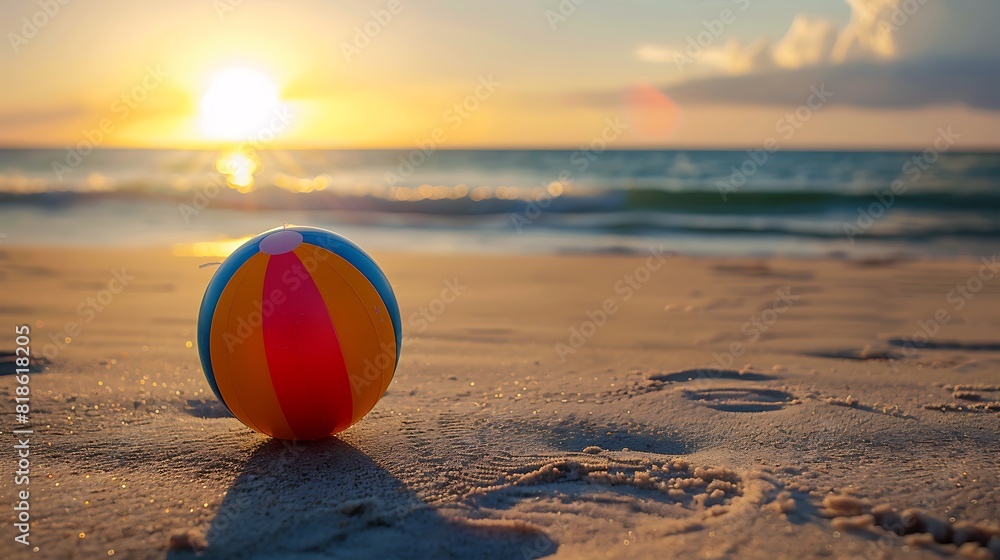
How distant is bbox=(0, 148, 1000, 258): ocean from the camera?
45.1 feet

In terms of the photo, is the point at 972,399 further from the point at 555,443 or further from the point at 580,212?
the point at 580,212

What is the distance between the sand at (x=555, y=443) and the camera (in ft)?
9.89

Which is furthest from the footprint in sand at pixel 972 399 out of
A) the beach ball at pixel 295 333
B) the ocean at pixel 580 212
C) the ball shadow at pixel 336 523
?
the ocean at pixel 580 212

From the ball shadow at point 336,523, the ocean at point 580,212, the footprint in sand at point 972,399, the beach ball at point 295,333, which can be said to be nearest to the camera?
the ball shadow at point 336,523

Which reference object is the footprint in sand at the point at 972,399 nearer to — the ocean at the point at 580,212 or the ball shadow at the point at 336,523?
the ball shadow at the point at 336,523

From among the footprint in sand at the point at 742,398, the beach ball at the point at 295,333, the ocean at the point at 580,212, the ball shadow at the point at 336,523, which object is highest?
the ocean at the point at 580,212

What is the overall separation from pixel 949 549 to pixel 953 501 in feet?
1.46

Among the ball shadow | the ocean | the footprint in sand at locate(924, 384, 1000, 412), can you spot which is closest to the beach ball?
the ball shadow

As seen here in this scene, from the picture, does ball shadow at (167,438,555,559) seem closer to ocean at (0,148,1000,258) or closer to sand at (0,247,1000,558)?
sand at (0,247,1000,558)

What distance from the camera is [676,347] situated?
19.8 ft

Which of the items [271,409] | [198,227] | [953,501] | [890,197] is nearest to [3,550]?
[271,409]

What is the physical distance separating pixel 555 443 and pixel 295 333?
1391 millimetres

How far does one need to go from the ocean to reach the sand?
5.81 metres

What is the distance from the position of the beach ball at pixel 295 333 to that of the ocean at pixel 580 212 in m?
8.20
